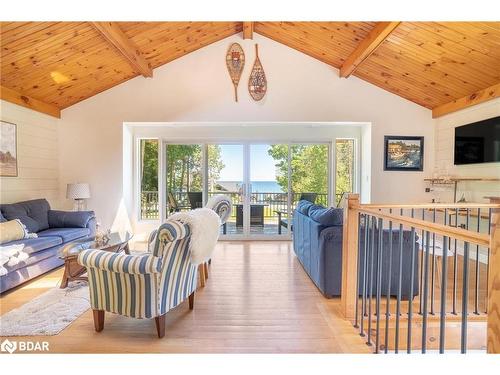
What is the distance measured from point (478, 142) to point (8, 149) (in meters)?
6.93

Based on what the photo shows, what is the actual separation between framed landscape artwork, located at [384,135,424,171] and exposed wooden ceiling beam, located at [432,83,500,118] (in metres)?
0.55

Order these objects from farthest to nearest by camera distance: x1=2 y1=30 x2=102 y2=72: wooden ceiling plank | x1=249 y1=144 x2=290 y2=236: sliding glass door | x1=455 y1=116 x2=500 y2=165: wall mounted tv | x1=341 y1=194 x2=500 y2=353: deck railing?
1. x1=249 y1=144 x2=290 y2=236: sliding glass door
2. x1=455 y1=116 x2=500 y2=165: wall mounted tv
3. x1=2 y1=30 x2=102 y2=72: wooden ceiling plank
4. x1=341 y1=194 x2=500 y2=353: deck railing

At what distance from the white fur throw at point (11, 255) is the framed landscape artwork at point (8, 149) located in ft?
5.37

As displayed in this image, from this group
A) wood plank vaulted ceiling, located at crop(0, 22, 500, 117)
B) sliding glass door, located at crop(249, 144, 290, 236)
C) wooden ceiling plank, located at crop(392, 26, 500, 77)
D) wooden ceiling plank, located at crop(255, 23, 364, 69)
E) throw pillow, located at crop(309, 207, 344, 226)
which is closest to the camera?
throw pillow, located at crop(309, 207, 344, 226)

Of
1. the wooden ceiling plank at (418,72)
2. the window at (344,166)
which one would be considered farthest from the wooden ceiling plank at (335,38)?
the window at (344,166)

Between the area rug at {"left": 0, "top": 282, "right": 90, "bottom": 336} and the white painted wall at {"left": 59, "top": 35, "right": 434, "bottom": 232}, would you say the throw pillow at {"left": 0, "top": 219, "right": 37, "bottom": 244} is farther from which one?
the white painted wall at {"left": 59, "top": 35, "right": 434, "bottom": 232}

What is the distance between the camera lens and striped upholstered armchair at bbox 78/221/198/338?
2023mm

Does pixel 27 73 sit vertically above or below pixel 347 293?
above

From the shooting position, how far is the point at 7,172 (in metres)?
4.06

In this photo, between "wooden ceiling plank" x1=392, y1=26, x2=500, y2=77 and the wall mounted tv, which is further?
the wall mounted tv

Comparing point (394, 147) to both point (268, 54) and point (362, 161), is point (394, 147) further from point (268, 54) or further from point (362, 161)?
point (268, 54)

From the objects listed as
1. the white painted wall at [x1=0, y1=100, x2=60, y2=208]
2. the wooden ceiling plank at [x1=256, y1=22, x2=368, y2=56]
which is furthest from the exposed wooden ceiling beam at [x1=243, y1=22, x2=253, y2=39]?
the white painted wall at [x1=0, y1=100, x2=60, y2=208]

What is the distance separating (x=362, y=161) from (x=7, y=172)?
19.6ft
